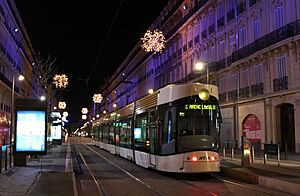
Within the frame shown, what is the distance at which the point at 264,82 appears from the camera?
3456 cm

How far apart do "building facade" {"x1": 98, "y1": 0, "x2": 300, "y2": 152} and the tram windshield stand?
13293 millimetres

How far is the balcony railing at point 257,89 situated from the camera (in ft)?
115

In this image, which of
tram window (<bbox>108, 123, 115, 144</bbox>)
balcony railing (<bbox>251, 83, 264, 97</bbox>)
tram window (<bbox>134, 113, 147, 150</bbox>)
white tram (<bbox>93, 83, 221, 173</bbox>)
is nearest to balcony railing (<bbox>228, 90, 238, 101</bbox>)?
balcony railing (<bbox>251, 83, 264, 97</bbox>)

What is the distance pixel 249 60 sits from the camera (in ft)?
120

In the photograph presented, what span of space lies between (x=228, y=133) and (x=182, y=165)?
1035 inches

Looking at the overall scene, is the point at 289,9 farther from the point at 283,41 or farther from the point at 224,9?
the point at 224,9

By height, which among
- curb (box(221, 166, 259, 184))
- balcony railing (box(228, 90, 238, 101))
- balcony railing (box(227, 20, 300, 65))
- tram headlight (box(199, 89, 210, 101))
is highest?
balcony railing (box(227, 20, 300, 65))

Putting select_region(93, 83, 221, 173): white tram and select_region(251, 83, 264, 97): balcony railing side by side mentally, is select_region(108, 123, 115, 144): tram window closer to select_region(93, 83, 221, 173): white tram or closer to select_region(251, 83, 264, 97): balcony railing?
select_region(251, 83, 264, 97): balcony railing

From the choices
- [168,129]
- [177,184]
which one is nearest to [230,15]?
[168,129]

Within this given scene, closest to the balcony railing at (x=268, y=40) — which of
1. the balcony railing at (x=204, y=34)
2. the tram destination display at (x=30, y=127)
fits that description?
the balcony railing at (x=204, y=34)

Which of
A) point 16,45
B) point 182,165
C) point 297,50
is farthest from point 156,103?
point 16,45

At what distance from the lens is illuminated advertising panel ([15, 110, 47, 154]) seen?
20.6 m

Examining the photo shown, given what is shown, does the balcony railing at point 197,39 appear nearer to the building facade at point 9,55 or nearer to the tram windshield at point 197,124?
the building facade at point 9,55

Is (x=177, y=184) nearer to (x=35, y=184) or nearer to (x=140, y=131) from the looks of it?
(x=35, y=184)
